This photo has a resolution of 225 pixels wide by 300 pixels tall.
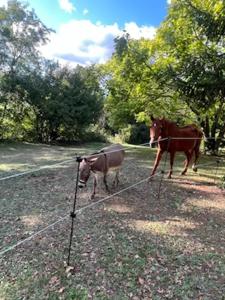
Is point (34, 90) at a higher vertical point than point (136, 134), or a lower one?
higher

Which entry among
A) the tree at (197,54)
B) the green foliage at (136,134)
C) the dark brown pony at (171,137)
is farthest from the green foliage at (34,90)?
the dark brown pony at (171,137)

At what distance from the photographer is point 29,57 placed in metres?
16.6

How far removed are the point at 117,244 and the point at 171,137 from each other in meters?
3.82

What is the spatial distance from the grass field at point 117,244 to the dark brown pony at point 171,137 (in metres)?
1.06

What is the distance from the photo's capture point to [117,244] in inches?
157

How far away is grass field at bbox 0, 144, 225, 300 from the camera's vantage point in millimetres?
3189

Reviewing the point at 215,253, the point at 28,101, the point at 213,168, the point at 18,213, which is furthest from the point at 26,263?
the point at 28,101

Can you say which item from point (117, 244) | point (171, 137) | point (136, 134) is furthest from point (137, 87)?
point (136, 134)

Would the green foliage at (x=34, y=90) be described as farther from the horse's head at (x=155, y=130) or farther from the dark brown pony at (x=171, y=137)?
the horse's head at (x=155, y=130)

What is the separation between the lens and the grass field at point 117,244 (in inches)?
126

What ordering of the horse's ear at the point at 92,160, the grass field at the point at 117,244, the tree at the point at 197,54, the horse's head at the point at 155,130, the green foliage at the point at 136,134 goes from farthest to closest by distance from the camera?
the green foliage at the point at 136,134 → the tree at the point at 197,54 → the horse's head at the point at 155,130 → the horse's ear at the point at 92,160 → the grass field at the point at 117,244

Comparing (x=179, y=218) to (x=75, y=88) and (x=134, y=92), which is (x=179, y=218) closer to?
(x=134, y=92)

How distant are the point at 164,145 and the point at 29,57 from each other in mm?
12508

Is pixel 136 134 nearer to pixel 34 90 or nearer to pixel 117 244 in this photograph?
pixel 34 90
